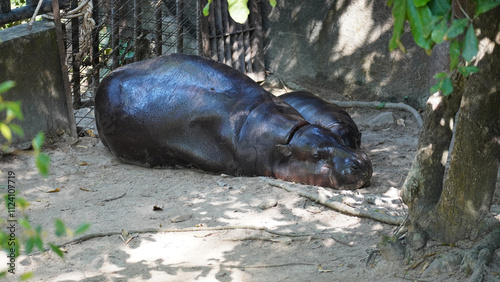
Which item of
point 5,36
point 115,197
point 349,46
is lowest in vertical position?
point 115,197

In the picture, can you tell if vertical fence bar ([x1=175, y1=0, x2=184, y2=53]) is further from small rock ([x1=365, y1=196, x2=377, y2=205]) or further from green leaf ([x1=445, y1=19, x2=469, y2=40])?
green leaf ([x1=445, y1=19, x2=469, y2=40])

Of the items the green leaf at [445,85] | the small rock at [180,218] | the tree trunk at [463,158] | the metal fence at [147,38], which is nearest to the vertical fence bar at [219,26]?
the metal fence at [147,38]

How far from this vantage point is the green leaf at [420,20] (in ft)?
5.49

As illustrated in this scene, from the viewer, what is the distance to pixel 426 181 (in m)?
3.36

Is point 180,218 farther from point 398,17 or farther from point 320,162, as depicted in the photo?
point 398,17

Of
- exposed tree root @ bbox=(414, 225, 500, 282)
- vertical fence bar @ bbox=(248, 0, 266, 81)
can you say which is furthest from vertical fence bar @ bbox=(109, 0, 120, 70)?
exposed tree root @ bbox=(414, 225, 500, 282)

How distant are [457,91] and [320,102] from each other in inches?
138

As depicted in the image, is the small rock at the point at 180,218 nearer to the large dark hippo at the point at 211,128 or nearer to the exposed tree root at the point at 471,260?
the large dark hippo at the point at 211,128

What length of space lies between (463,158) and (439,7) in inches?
59.2

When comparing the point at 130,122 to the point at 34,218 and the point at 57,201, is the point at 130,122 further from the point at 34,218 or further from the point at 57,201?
the point at 34,218

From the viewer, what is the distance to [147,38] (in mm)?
8648

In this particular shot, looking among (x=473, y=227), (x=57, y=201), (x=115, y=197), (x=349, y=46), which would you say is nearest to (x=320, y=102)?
(x=349, y=46)

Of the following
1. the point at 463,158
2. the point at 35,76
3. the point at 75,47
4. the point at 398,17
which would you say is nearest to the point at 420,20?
the point at 398,17

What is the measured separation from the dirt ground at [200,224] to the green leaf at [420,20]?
5.48 ft
